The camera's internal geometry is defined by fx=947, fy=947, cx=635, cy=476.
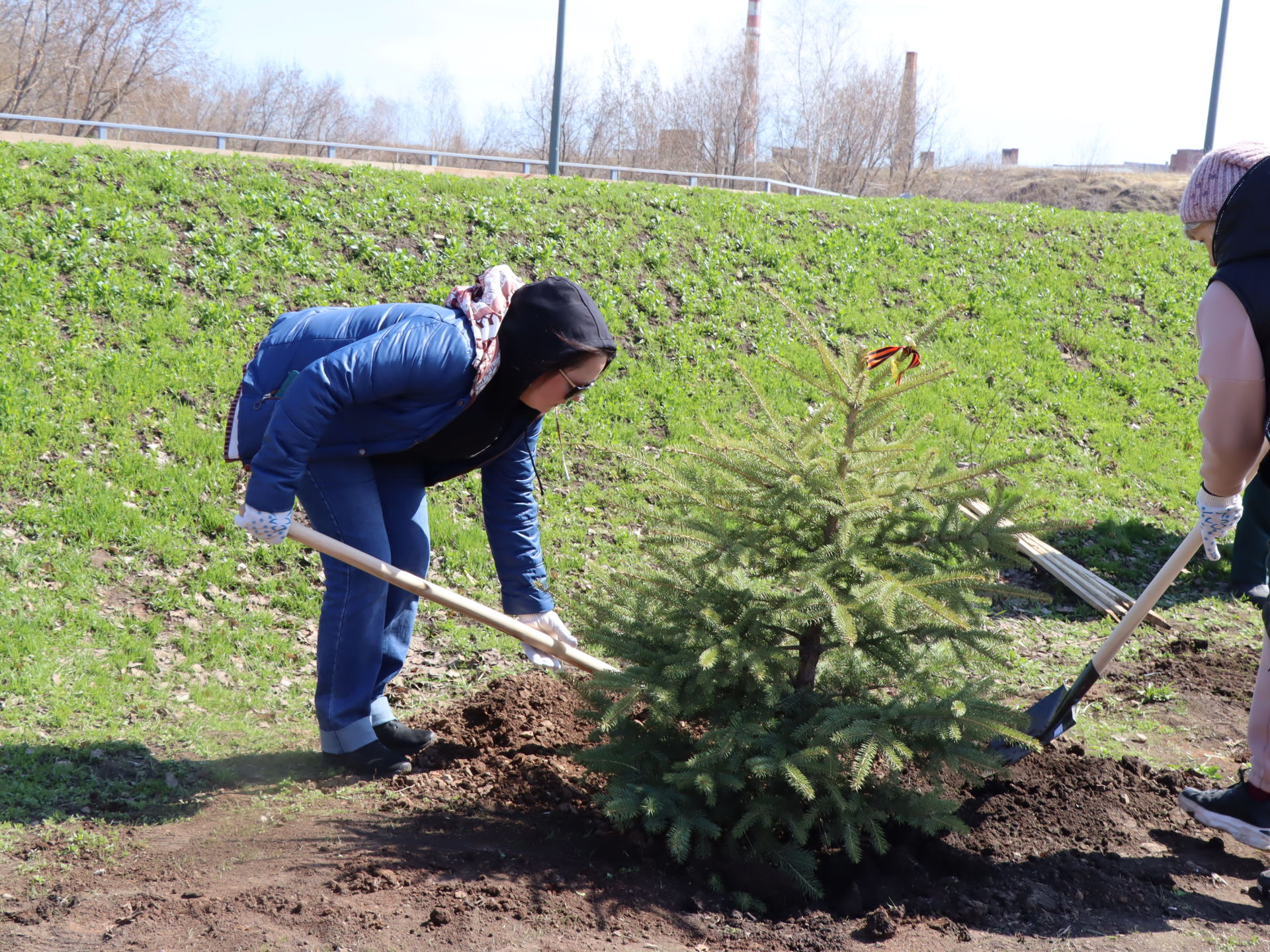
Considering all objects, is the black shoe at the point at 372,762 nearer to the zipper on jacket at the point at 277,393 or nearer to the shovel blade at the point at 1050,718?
the zipper on jacket at the point at 277,393

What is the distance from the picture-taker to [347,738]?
143 inches

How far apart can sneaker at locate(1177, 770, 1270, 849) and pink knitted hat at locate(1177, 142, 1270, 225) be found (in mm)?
2016

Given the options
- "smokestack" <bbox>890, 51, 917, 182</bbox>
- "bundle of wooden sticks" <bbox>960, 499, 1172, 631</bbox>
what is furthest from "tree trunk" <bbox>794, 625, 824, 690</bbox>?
"smokestack" <bbox>890, 51, 917, 182</bbox>

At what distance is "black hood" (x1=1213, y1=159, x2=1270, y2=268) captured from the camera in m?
2.97

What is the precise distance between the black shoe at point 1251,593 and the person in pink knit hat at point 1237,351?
3.30 metres

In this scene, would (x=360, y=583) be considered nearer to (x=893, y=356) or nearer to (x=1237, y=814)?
(x=893, y=356)

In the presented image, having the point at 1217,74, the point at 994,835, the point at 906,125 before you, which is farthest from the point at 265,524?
the point at 906,125

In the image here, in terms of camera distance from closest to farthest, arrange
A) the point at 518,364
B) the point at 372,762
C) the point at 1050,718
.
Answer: the point at 518,364 < the point at 372,762 < the point at 1050,718

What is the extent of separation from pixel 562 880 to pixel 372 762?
107cm

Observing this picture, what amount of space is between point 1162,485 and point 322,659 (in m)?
7.84

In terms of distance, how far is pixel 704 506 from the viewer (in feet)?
10.7

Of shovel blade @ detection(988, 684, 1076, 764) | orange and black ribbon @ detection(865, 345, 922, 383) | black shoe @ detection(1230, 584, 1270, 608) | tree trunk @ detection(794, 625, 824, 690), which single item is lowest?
black shoe @ detection(1230, 584, 1270, 608)

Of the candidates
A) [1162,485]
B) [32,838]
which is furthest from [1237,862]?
[1162,485]

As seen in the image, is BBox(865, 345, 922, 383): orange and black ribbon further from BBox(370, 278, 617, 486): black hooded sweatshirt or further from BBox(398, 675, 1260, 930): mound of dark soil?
BBox(398, 675, 1260, 930): mound of dark soil
